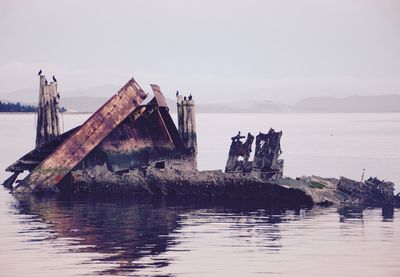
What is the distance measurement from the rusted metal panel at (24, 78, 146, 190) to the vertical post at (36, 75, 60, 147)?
11.2 ft

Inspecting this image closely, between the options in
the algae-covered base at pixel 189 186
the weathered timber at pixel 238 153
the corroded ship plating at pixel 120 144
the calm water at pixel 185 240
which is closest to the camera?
the calm water at pixel 185 240

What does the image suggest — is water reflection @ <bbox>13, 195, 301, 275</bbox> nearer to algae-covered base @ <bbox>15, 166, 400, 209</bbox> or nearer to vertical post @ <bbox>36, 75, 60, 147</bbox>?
algae-covered base @ <bbox>15, 166, 400, 209</bbox>

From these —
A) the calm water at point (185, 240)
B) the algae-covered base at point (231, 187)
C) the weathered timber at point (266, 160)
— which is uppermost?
the weathered timber at point (266, 160)

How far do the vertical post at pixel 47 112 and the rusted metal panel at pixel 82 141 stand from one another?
3413 millimetres

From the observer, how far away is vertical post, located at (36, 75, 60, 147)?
3328 cm

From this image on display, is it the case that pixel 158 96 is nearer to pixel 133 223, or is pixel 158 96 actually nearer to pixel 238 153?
pixel 238 153

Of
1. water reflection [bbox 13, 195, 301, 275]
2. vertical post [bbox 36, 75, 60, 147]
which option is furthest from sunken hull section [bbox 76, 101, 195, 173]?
vertical post [bbox 36, 75, 60, 147]

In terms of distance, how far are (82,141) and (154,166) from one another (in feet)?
8.57

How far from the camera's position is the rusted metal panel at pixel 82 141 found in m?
29.5

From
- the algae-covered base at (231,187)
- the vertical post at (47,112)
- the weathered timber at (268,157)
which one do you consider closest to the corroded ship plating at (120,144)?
the algae-covered base at (231,187)

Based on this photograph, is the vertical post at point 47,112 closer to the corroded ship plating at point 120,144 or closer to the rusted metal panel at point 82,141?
the corroded ship plating at point 120,144

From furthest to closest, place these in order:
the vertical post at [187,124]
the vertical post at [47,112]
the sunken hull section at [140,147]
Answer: the vertical post at [47,112] < the vertical post at [187,124] < the sunken hull section at [140,147]

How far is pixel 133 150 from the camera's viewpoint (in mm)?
30781

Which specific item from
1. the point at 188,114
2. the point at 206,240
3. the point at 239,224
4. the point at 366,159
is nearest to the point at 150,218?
the point at 239,224
